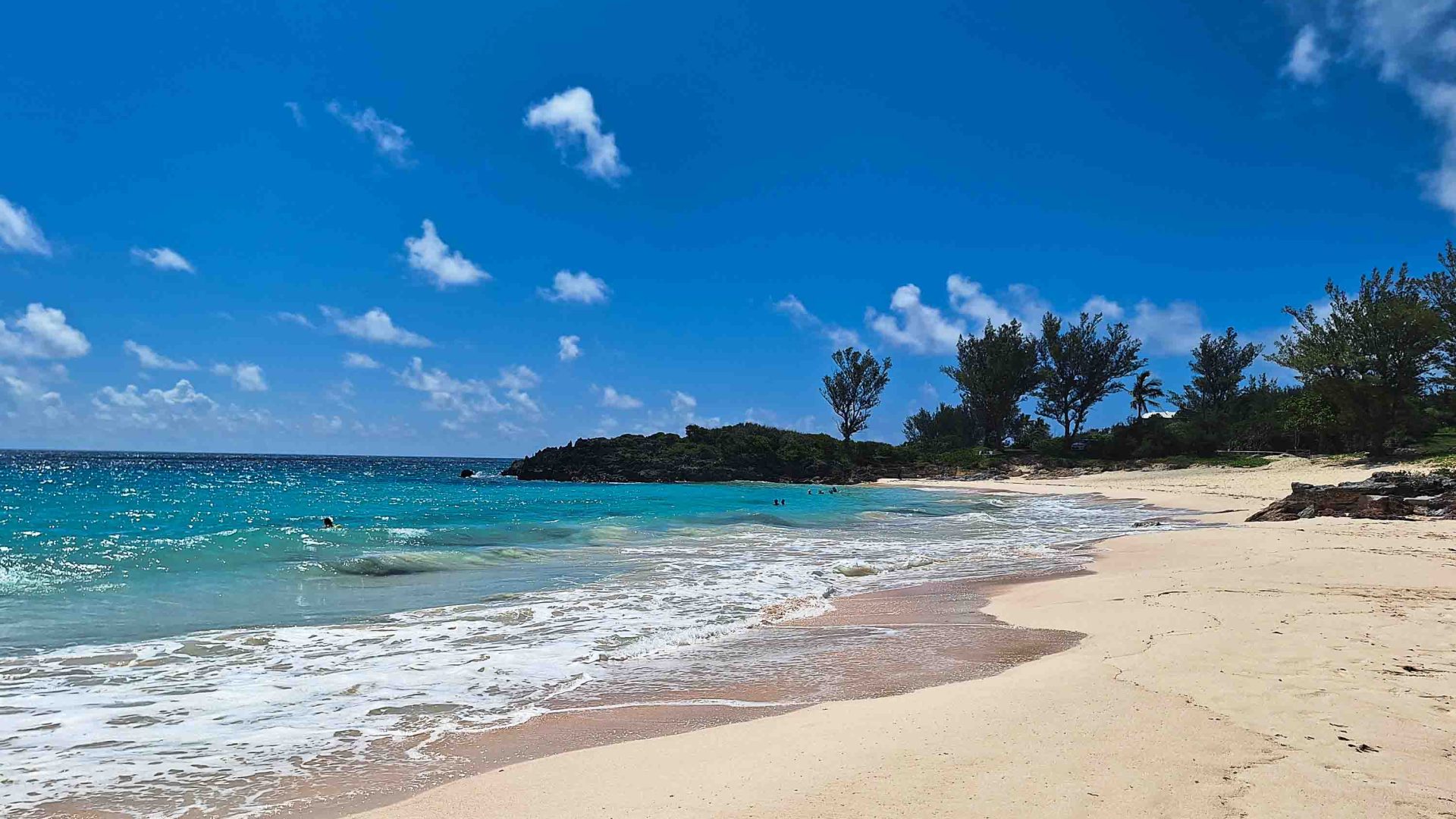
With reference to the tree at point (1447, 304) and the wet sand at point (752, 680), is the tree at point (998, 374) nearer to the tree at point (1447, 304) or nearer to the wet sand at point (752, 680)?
the tree at point (1447, 304)

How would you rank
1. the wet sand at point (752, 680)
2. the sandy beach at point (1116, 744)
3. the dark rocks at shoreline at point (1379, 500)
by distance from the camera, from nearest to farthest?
the sandy beach at point (1116, 744) → the wet sand at point (752, 680) → the dark rocks at shoreline at point (1379, 500)

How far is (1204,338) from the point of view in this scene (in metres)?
63.1

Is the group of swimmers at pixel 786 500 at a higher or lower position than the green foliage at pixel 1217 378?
lower

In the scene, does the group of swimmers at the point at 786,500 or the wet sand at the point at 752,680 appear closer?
the wet sand at the point at 752,680

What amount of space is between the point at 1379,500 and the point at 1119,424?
1840 inches

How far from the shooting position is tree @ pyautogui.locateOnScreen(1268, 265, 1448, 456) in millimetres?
38219

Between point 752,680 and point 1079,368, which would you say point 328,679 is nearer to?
point 752,680

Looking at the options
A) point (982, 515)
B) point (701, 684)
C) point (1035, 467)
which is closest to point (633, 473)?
point (1035, 467)

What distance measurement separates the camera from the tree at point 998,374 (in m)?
66.7

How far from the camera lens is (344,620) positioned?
895cm

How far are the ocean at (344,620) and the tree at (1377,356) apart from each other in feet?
90.2

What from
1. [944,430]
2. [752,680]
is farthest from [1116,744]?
[944,430]

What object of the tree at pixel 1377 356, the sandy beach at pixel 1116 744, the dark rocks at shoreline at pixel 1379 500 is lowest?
the sandy beach at pixel 1116 744

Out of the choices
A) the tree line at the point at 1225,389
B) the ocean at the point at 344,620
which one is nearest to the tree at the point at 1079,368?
the tree line at the point at 1225,389
